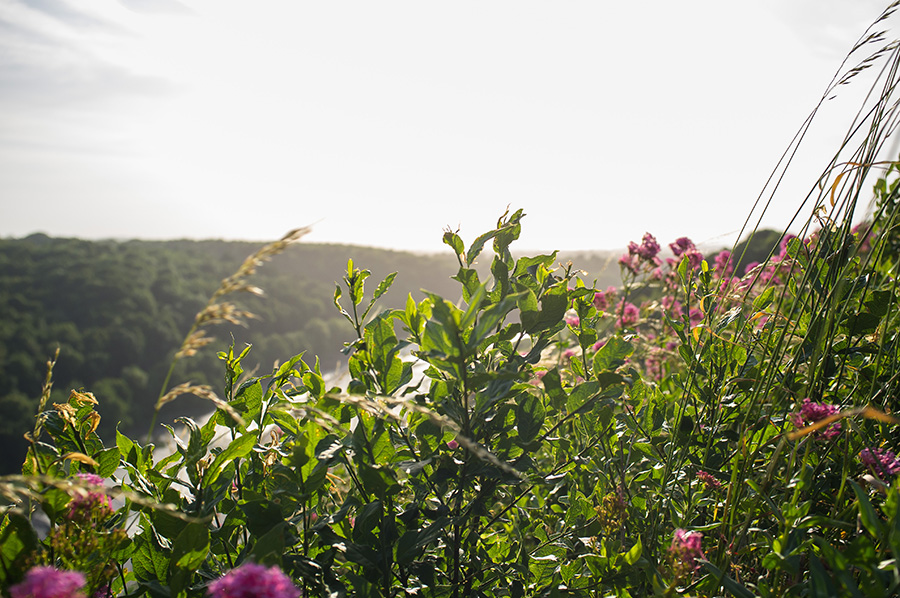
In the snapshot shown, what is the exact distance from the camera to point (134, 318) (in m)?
11.9

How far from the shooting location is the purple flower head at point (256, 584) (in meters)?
0.42

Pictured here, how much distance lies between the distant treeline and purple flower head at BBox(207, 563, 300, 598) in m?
8.26

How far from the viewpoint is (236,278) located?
81 centimetres

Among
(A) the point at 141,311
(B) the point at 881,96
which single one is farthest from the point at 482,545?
(A) the point at 141,311

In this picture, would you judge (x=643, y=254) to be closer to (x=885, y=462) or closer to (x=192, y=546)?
(x=885, y=462)

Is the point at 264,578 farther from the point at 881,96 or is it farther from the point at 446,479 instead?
the point at 881,96

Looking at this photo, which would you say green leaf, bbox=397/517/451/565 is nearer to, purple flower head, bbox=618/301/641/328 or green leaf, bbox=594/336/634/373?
green leaf, bbox=594/336/634/373

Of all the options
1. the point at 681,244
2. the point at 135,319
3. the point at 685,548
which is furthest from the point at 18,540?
the point at 135,319

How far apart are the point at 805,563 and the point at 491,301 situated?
63 centimetres

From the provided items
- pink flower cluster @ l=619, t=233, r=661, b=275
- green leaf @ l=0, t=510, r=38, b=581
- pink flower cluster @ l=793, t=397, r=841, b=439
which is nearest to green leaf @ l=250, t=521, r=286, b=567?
green leaf @ l=0, t=510, r=38, b=581

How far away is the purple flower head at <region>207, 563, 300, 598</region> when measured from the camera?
419mm

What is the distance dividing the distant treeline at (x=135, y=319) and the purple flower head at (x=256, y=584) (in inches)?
325

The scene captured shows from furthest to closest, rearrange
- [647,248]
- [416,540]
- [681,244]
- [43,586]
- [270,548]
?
[681,244], [647,248], [416,540], [270,548], [43,586]

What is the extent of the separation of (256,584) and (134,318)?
1356cm
